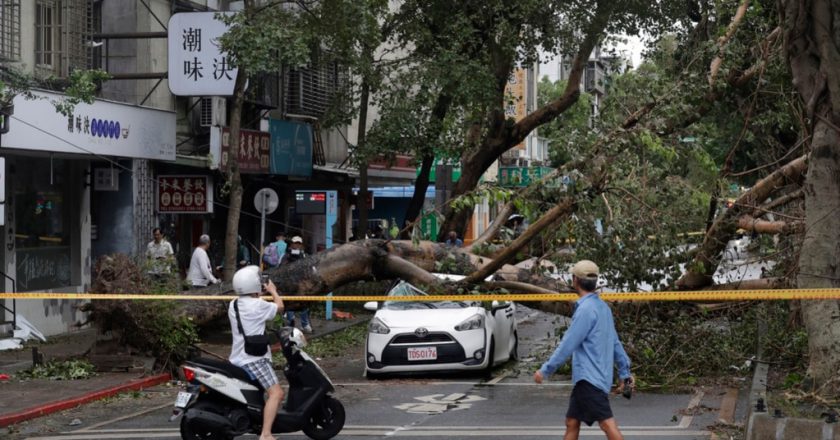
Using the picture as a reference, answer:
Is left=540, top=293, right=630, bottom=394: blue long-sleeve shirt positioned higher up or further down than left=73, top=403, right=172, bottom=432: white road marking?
higher up

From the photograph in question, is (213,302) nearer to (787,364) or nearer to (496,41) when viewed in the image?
(787,364)

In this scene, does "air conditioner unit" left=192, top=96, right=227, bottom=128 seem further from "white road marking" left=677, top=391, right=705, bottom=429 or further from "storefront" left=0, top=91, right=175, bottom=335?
"white road marking" left=677, top=391, right=705, bottom=429

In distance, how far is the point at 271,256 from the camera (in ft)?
79.1

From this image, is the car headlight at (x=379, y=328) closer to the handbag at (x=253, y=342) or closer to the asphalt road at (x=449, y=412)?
the asphalt road at (x=449, y=412)

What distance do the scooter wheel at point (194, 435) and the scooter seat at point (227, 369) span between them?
50 cm

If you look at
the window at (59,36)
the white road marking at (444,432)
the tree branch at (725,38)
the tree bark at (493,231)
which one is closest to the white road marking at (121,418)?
the white road marking at (444,432)

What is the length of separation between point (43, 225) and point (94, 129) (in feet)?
7.75

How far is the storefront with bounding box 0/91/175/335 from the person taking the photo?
19.6 m

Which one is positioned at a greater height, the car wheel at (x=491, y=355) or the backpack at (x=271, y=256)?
the backpack at (x=271, y=256)

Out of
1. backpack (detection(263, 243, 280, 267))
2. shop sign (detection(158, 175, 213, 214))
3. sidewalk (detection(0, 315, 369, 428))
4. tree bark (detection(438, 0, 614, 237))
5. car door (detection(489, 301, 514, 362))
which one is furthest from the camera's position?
tree bark (detection(438, 0, 614, 237))

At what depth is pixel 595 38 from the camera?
82.2ft

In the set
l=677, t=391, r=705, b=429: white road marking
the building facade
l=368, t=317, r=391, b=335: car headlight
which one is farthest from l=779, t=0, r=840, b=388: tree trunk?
the building facade

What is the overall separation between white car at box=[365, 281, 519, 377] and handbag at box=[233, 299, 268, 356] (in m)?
5.44

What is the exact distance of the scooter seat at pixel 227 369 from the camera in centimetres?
1019
